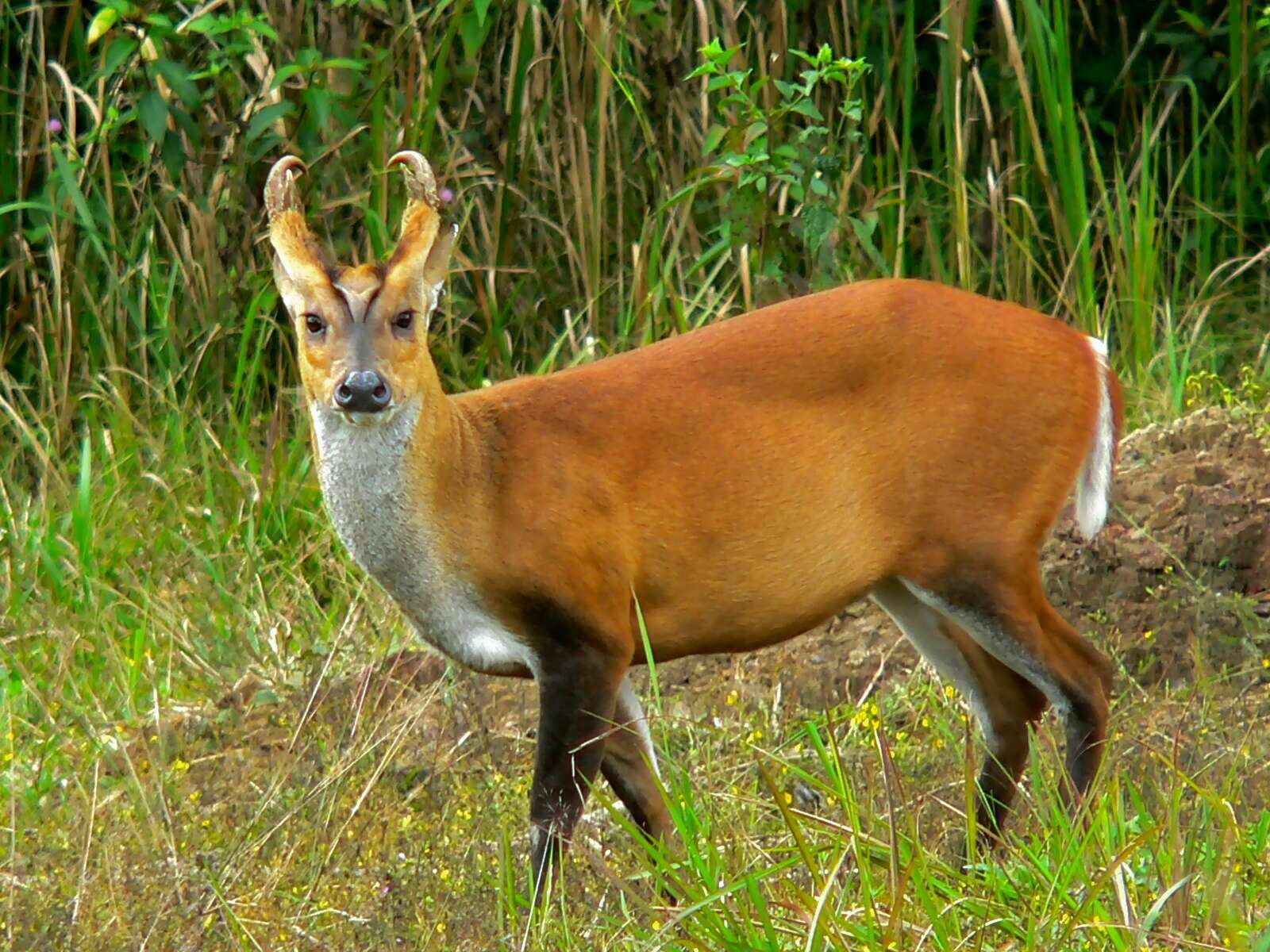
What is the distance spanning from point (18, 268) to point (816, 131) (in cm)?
282

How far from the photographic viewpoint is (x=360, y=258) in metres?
7.29

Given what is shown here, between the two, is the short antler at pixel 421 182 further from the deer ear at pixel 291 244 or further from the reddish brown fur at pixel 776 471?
the deer ear at pixel 291 244

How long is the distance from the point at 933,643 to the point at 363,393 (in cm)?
153

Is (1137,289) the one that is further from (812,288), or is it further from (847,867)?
(847,867)

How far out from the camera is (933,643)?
5.00 m

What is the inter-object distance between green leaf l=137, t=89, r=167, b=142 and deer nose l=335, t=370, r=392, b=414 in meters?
2.76

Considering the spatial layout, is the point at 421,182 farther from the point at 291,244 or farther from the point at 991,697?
the point at 991,697

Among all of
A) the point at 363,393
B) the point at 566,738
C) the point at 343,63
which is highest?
the point at 363,393

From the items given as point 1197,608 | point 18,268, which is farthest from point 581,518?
point 18,268

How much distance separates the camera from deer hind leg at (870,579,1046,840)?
493 cm

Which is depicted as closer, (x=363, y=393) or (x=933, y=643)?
(x=363, y=393)

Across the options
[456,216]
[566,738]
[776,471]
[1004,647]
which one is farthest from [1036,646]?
[456,216]

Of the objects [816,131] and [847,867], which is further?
[816,131]

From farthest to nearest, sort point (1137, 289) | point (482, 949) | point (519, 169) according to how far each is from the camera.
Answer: point (519, 169) < point (1137, 289) < point (482, 949)
